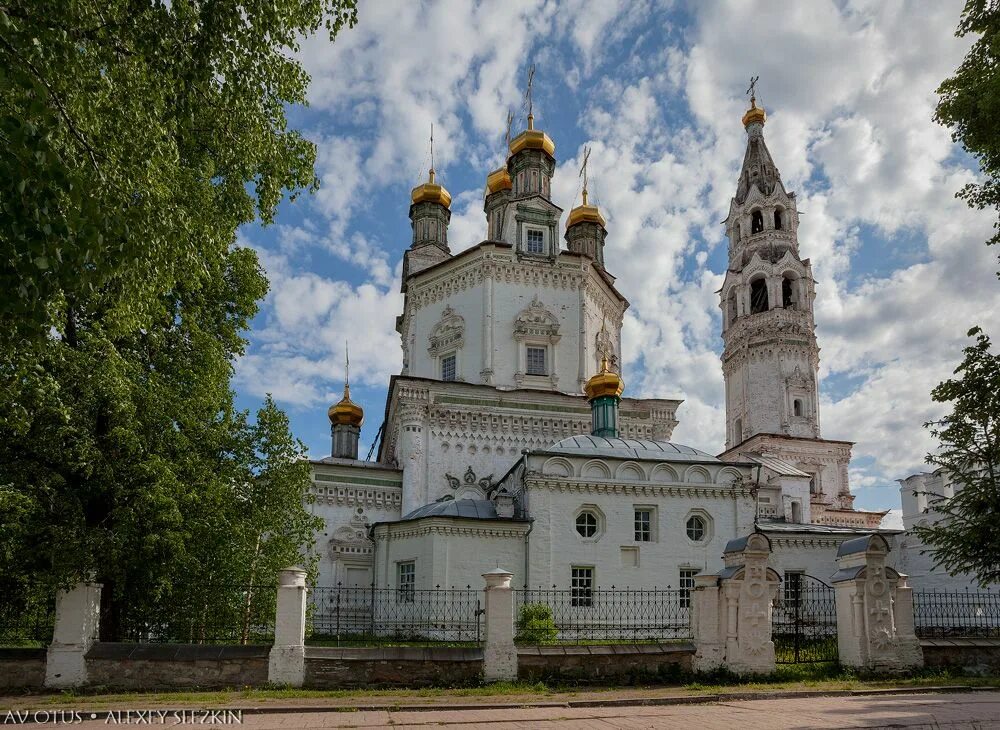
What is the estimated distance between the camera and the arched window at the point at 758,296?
1396 inches

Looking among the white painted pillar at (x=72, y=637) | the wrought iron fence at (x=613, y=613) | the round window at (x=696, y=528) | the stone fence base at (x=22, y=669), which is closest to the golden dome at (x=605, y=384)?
the round window at (x=696, y=528)

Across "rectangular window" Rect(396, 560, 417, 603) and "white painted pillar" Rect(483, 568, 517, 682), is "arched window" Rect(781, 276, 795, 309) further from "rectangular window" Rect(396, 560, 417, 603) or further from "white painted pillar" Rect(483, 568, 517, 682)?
"white painted pillar" Rect(483, 568, 517, 682)

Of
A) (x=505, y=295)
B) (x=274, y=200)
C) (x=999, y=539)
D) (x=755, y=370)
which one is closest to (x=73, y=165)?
(x=274, y=200)

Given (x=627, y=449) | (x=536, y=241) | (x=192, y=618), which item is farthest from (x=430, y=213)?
(x=192, y=618)

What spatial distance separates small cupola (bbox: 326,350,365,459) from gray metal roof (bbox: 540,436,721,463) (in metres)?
10.6

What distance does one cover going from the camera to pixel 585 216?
31.2 m

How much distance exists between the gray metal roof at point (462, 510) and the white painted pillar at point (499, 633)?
8.29 meters

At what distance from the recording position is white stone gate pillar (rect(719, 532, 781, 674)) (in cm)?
1146

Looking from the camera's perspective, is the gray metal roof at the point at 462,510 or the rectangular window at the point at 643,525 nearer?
the gray metal roof at the point at 462,510

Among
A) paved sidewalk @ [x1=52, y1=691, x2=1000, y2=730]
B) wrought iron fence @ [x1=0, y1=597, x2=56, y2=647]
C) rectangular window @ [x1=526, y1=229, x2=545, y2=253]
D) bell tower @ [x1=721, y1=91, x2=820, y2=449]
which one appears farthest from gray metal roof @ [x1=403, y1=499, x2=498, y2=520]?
bell tower @ [x1=721, y1=91, x2=820, y2=449]

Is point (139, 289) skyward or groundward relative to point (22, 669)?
skyward

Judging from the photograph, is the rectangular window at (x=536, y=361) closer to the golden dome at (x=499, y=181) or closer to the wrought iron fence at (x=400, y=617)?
the golden dome at (x=499, y=181)

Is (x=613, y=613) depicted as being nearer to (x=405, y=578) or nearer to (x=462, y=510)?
(x=462, y=510)

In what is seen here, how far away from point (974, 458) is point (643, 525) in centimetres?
887
